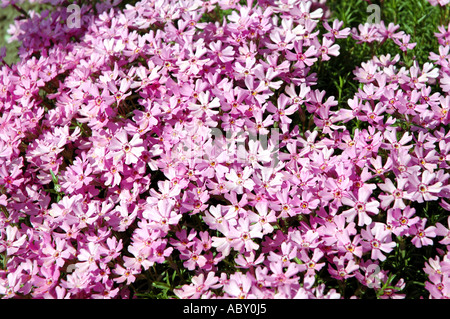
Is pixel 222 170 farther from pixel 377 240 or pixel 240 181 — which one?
pixel 377 240

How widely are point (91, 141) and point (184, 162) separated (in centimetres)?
65

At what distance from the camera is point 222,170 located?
242cm

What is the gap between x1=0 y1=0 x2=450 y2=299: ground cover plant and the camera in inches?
88.4

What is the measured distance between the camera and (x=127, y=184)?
2.56 meters

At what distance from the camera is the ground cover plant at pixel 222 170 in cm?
224

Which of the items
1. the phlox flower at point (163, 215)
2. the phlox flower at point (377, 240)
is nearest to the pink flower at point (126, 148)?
the phlox flower at point (163, 215)

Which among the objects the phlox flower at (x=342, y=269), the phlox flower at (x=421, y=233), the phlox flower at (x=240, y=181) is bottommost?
the phlox flower at (x=421, y=233)

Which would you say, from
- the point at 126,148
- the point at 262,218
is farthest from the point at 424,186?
the point at 126,148

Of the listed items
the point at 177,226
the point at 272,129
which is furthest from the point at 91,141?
the point at 272,129

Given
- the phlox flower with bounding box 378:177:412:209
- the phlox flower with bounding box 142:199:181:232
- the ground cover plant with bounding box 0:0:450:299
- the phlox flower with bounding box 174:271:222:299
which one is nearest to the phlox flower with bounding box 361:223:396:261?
the ground cover plant with bounding box 0:0:450:299

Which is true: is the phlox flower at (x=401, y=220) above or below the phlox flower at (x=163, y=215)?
below

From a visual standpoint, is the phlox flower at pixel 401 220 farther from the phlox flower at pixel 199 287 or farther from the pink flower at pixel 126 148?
the pink flower at pixel 126 148

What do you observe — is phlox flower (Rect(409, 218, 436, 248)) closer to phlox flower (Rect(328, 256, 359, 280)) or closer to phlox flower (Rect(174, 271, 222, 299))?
phlox flower (Rect(328, 256, 359, 280))
